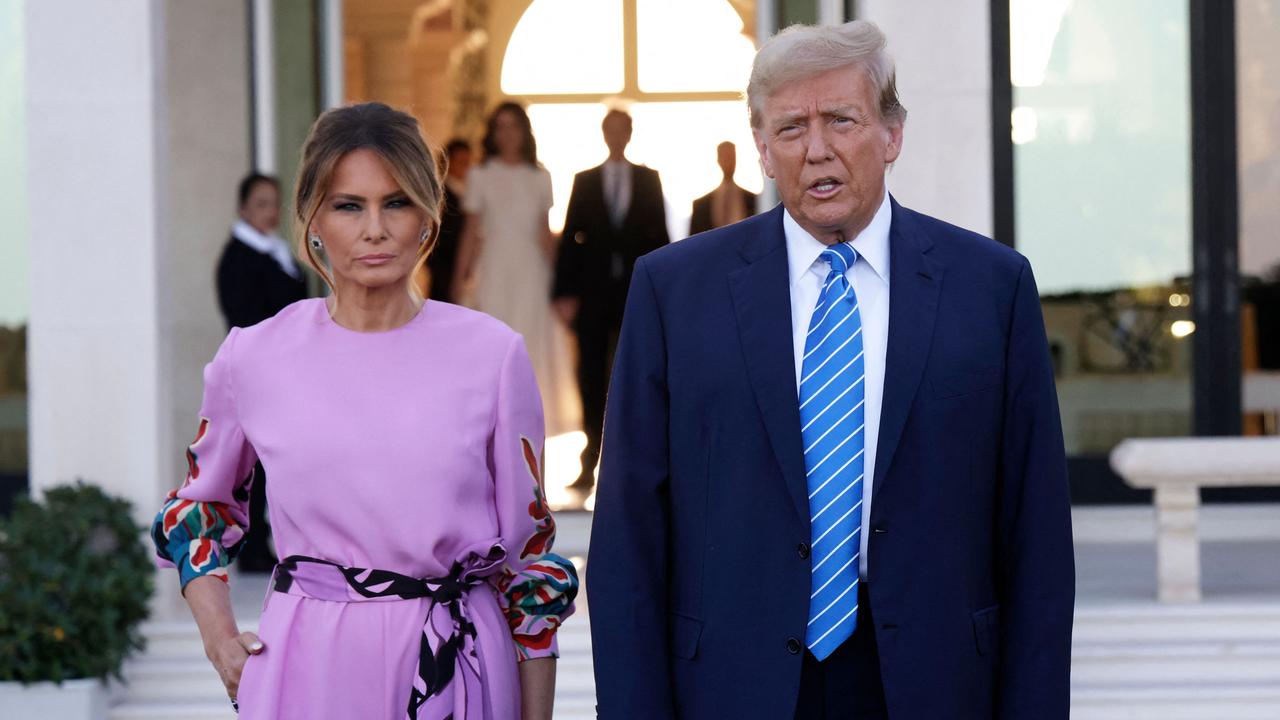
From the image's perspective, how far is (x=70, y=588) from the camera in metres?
5.68

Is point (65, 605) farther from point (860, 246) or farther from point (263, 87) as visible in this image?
point (860, 246)

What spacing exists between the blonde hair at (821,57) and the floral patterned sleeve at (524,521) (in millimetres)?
569

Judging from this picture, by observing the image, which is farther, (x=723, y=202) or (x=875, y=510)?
(x=723, y=202)

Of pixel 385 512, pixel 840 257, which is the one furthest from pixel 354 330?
pixel 840 257

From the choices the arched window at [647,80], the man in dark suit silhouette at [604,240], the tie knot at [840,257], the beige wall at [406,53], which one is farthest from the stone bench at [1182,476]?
the beige wall at [406,53]

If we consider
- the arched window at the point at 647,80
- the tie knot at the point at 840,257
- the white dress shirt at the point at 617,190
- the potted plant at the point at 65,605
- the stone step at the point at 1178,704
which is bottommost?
the stone step at the point at 1178,704

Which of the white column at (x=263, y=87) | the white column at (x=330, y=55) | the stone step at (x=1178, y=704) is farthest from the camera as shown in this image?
the white column at (x=330, y=55)

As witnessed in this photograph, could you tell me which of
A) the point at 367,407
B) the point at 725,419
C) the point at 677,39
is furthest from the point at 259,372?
the point at 677,39

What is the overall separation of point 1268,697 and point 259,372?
452 cm

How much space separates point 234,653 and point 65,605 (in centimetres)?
354

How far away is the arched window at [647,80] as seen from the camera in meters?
14.5

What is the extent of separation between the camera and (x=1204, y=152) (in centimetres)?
811

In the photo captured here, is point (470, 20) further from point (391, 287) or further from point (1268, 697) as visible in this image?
point (391, 287)

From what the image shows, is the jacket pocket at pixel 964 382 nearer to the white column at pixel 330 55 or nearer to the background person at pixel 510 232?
the white column at pixel 330 55
